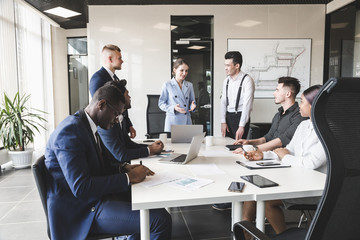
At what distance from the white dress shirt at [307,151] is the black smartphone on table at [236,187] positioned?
0.58 m

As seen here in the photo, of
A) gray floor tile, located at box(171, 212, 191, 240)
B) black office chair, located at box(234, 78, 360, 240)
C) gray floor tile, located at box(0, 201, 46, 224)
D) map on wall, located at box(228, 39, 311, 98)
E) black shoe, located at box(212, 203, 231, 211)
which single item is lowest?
gray floor tile, located at box(0, 201, 46, 224)

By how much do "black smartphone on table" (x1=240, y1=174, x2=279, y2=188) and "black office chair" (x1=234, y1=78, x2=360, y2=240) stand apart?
19.6 inches

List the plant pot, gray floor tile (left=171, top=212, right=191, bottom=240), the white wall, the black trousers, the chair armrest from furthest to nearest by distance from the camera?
the white wall < the plant pot < the black trousers < gray floor tile (left=171, top=212, right=191, bottom=240) < the chair armrest

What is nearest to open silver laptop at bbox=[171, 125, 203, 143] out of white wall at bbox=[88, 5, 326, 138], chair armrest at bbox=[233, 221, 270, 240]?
chair armrest at bbox=[233, 221, 270, 240]

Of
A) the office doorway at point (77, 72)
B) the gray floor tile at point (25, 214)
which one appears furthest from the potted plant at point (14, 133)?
the office doorway at point (77, 72)

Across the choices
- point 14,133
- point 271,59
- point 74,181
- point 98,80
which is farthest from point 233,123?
point 14,133

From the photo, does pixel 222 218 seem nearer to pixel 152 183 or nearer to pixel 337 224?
pixel 152 183

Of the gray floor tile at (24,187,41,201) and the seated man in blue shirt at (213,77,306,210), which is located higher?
the seated man in blue shirt at (213,77,306,210)

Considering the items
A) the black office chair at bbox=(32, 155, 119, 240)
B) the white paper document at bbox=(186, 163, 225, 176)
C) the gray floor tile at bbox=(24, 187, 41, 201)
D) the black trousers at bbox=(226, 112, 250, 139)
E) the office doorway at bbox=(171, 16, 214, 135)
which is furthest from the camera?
the office doorway at bbox=(171, 16, 214, 135)

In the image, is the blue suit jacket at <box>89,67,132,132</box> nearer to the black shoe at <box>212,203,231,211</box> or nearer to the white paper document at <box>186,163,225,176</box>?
the white paper document at <box>186,163,225,176</box>

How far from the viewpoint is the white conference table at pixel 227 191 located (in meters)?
1.27

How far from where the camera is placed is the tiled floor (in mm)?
2504

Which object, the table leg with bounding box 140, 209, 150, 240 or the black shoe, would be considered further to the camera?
the black shoe

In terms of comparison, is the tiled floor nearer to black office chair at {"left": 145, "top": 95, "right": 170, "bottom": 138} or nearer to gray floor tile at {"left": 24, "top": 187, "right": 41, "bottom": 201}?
gray floor tile at {"left": 24, "top": 187, "right": 41, "bottom": 201}
